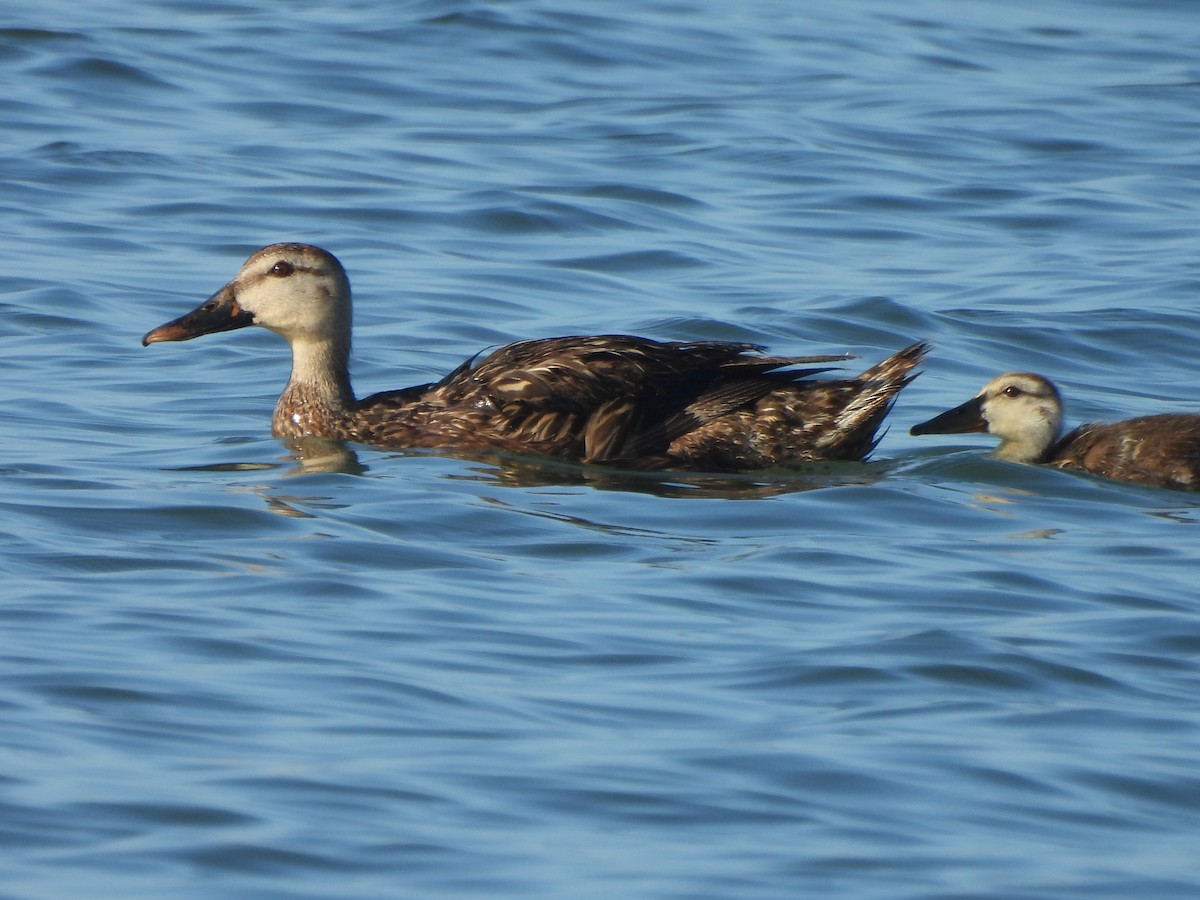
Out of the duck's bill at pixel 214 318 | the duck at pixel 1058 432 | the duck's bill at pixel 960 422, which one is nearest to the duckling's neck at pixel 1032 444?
the duck at pixel 1058 432

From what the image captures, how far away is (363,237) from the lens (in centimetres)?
1429

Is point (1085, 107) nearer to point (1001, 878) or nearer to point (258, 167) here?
point (258, 167)

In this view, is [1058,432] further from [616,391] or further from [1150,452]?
[616,391]

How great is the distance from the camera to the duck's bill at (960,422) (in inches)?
385

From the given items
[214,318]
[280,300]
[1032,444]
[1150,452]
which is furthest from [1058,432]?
[214,318]

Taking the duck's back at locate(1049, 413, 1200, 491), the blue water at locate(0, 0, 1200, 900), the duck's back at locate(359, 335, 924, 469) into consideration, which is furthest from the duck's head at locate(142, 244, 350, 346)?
Answer: the duck's back at locate(1049, 413, 1200, 491)

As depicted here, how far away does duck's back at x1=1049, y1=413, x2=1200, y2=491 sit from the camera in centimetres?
912

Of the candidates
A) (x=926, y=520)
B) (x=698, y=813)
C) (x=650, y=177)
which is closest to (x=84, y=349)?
(x=926, y=520)

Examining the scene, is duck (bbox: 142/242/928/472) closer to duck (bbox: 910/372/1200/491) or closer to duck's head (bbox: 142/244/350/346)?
duck (bbox: 910/372/1200/491)

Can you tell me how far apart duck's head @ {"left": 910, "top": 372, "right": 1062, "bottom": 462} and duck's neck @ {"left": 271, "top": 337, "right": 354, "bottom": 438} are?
2.53 m

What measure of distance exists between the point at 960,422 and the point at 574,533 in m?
2.50

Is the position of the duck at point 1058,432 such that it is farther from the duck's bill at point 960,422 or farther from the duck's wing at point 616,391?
the duck's wing at point 616,391

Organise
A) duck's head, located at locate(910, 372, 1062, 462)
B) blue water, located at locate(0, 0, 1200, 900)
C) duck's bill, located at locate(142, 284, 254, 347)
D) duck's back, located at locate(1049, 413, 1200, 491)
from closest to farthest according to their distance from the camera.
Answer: blue water, located at locate(0, 0, 1200, 900) < duck's back, located at locate(1049, 413, 1200, 491) < duck's head, located at locate(910, 372, 1062, 462) < duck's bill, located at locate(142, 284, 254, 347)

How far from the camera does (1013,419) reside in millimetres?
9773
